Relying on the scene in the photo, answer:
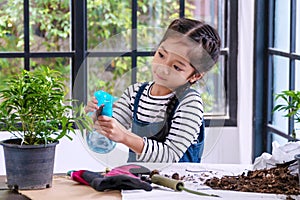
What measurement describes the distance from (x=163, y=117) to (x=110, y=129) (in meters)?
0.35

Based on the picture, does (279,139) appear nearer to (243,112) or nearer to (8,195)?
(243,112)

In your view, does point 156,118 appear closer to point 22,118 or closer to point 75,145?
point 22,118

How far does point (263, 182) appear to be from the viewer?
2.05m

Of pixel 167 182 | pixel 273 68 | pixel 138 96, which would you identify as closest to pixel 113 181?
pixel 167 182

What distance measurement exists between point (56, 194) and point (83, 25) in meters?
2.23

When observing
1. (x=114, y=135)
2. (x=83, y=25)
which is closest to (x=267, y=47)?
(x=83, y=25)

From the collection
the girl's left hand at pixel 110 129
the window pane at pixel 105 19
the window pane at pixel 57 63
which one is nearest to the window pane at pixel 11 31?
the window pane at pixel 57 63

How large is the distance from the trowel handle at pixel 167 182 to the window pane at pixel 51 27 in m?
2.26

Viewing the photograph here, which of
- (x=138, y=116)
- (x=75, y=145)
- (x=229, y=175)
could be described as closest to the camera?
(x=229, y=175)

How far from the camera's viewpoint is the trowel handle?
200 centimetres

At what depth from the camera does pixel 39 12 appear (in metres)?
4.18

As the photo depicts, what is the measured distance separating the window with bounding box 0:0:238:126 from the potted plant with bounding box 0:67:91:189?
1.95 m

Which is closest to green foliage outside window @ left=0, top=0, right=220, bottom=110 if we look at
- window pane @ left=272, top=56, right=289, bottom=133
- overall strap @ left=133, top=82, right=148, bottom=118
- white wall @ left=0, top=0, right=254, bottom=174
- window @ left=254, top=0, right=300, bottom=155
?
white wall @ left=0, top=0, right=254, bottom=174

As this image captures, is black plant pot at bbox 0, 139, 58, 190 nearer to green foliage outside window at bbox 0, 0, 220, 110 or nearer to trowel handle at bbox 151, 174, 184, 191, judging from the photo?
trowel handle at bbox 151, 174, 184, 191
